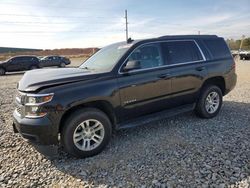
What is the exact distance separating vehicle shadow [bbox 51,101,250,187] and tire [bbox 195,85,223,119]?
318 mm

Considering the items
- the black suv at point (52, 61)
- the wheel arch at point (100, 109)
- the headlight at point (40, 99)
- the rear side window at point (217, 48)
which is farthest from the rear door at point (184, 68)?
the black suv at point (52, 61)

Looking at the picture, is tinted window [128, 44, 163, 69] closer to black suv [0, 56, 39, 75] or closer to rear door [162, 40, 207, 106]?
rear door [162, 40, 207, 106]

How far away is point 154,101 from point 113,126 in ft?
3.06

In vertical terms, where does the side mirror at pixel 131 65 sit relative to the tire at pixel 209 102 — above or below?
above

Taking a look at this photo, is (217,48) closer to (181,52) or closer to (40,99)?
(181,52)

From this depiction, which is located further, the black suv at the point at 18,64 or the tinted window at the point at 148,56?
the black suv at the point at 18,64

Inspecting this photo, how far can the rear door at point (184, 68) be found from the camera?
4965 mm

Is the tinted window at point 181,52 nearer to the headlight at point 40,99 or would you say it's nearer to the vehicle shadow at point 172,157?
the vehicle shadow at point 172,157

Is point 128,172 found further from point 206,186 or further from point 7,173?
point 7,173

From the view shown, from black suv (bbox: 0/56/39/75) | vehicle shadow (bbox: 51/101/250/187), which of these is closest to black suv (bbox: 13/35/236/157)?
vehicle shadow (bbox: 51/101/250/187)

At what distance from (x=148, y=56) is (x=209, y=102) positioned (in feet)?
6.65

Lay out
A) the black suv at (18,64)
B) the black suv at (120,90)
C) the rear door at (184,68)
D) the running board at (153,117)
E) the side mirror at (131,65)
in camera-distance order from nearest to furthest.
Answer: the black suv at (120,90) < the side mirror at (131,65) < the running board at (153,117) < the rear door at (184,68) < the black suv at (18,64)

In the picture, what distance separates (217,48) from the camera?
19.4 feet

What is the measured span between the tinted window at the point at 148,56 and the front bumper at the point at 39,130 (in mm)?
1829
